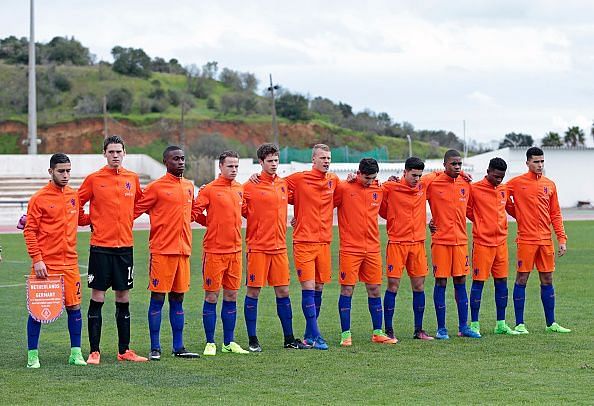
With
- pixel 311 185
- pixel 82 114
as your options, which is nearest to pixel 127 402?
pixel 311 185

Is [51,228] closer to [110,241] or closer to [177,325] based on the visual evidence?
[110,241]

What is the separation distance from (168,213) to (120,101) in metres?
84.1

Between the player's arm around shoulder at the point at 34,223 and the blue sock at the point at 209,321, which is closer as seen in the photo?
the player's arm around shoulder at the point at 34,223

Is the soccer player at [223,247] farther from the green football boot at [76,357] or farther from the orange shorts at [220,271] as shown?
the green football boot at [76,357]

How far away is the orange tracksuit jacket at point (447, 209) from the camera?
502 inches

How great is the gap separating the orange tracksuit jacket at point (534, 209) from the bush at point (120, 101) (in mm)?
81639

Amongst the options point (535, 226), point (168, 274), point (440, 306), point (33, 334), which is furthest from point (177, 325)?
point (535, 226)

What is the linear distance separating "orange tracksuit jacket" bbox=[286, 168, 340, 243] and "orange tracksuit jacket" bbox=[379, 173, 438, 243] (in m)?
0.82

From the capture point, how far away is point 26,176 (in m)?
56.8

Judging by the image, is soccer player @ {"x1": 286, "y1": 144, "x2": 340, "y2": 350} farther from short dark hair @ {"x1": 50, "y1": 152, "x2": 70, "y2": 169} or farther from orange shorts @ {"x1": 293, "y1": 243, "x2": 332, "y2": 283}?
short dark hair @ {"x1": 50, "y1": 152, "x2": 70, "y2": 169}

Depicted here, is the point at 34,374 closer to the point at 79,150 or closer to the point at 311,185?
the point at 311,185

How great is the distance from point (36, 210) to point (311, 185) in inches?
127

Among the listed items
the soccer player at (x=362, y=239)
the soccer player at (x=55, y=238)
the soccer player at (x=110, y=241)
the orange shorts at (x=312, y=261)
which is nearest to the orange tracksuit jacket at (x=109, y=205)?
the soccer player at (x=110, y=241)

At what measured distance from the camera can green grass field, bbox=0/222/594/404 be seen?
903 cm
